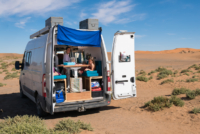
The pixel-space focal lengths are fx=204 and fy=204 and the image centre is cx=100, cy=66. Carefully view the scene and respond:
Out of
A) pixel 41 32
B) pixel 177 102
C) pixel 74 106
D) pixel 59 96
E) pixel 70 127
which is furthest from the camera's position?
pixel 177 102

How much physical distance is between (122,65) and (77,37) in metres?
1.77

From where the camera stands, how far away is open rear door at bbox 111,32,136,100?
6.84m

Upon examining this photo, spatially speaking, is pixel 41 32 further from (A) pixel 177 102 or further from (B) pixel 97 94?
(A) pixel 177 102

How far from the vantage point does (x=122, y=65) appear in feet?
22.7

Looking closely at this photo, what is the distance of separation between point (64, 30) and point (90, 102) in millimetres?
2455

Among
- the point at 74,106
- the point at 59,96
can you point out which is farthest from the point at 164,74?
the point at 59,96

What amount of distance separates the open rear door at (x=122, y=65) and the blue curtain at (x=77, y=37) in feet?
2.12

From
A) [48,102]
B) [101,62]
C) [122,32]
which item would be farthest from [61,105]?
[122,32]

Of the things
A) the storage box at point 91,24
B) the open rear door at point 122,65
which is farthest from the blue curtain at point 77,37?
the open rear door at point 122,65

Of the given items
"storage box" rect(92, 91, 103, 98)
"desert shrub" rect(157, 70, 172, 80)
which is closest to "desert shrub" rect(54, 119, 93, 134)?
"storage box" rect(92, 91, 103, 98)

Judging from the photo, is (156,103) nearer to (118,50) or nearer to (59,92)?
(118,50)

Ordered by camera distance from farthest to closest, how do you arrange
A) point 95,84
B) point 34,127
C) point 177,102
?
point 95,84 < point 177,102 < point 34,127

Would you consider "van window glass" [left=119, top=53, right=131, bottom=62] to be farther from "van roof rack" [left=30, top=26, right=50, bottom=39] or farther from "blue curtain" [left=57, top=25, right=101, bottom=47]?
"van roof rack" [left=30, top=26, right=50, bottom=39]

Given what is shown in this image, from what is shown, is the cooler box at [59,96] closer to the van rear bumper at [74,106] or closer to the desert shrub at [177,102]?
the van rear bumper at [74,106]
